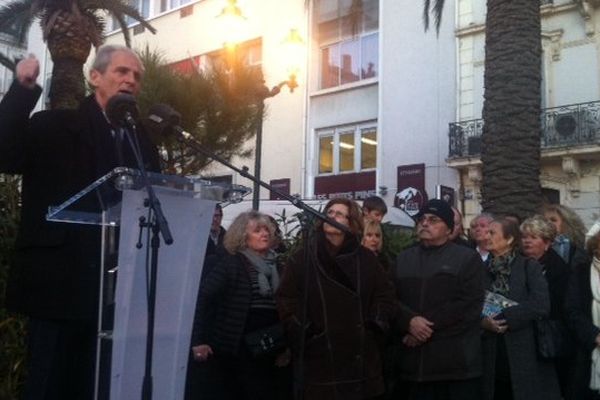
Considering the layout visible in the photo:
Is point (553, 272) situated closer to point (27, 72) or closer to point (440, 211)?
point (440, 211)

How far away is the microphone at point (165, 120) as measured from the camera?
304 cm

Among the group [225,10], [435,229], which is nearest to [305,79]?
[225,10]

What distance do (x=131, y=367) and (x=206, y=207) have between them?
2.34 ft

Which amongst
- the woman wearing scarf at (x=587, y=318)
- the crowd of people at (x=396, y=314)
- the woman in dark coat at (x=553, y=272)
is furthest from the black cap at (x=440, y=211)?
the woman wearing scarf at (x=587, y=318)

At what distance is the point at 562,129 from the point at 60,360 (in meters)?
17.9

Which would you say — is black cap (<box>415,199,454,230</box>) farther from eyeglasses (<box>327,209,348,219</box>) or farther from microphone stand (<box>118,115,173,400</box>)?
microphone stand (<box>118,115,173,400</box>)

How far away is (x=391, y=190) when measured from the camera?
21531 mm

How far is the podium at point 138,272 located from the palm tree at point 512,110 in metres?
5.89

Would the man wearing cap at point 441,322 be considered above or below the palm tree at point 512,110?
below

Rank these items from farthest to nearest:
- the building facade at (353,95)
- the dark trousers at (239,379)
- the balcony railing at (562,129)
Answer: the building facade at (353,95) → the balcony railing at (562,129) → the dark trousers at (239,379)

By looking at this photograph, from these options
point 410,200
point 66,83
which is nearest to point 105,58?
point 66,83

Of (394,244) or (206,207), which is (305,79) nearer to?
(394,244)

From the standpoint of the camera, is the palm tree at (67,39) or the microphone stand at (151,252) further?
the palm tree at (67,39)

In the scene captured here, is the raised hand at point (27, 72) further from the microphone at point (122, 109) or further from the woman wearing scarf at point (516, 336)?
the woman wearing scarf at point (516, 336)
